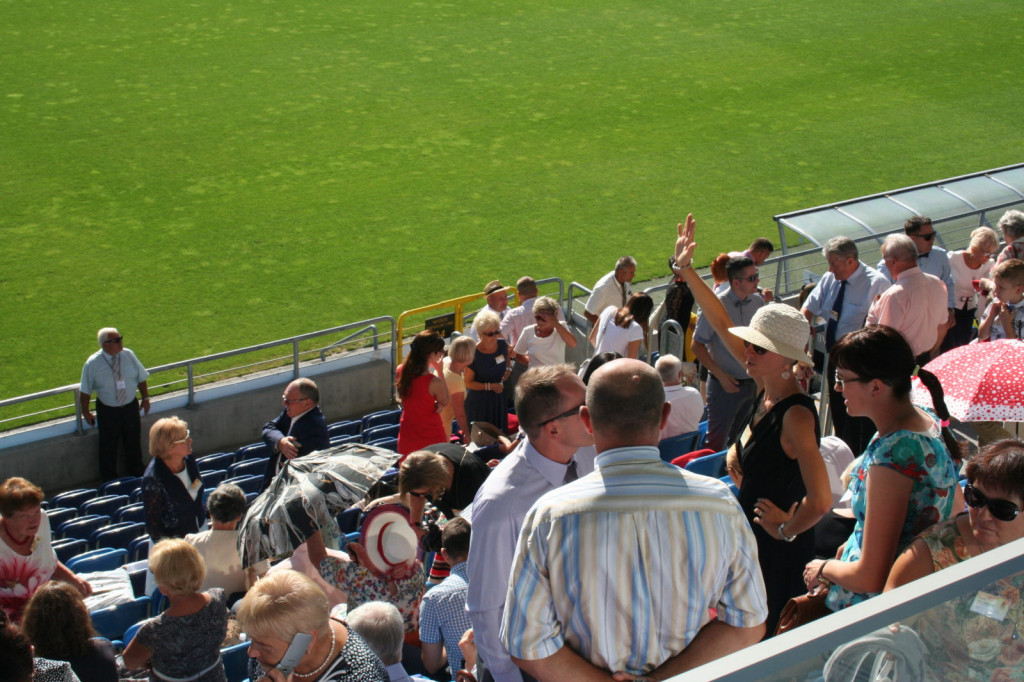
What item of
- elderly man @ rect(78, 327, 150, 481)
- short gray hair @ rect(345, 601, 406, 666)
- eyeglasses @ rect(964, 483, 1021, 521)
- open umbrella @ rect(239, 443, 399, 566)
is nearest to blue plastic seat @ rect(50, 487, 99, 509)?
elderly man @ rect(78, 327, 150, 481)

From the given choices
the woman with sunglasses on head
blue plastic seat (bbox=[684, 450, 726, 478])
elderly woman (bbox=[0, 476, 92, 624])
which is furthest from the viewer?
blue plastic seat (bbox=[684, 450, 726, 478])

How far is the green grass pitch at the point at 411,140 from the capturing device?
14.4 meters

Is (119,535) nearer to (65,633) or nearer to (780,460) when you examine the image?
(65,633)

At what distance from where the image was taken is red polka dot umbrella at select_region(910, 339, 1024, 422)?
4711 mm

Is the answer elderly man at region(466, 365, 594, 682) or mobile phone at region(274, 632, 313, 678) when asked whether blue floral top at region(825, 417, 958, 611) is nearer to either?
elderly man at region(466, 365, 594, 682)

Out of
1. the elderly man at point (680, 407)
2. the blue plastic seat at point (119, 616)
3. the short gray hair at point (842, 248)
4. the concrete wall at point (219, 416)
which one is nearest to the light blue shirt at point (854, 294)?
the short gray hair at point (842, 248)

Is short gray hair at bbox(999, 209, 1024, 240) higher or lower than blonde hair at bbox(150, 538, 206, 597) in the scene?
higher

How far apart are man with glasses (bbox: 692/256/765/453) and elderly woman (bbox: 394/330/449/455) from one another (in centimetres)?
170

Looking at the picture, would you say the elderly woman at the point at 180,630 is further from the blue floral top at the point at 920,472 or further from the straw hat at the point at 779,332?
the blue floral top at the point at 920,472

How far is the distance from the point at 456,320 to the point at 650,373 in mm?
8947

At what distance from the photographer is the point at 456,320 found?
11508 millimetres

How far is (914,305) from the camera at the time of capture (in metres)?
6.67

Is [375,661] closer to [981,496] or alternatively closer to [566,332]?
[981,496]

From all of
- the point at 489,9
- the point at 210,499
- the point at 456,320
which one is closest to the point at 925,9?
the point at 489,9
